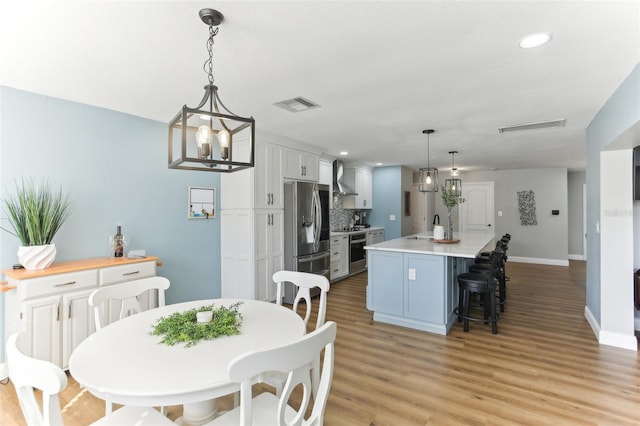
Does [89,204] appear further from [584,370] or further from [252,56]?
[584,370]

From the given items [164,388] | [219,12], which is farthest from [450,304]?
[219,12]

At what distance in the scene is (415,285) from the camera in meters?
3.72

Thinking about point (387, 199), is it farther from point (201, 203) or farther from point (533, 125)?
point (201, 203)

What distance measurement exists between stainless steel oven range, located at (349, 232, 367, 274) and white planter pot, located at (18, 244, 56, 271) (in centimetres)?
472

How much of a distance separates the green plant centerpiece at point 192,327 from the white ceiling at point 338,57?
1.62 m

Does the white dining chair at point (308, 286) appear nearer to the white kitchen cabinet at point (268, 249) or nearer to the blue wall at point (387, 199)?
the white kitchen cabinet at point (268, 249)

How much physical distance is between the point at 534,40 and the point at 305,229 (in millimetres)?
3543

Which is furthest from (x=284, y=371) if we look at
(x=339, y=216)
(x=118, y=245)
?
(x=339, y=216)

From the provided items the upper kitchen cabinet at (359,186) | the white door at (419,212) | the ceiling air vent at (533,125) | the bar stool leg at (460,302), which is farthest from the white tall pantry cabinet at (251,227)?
the white door at (419,212)

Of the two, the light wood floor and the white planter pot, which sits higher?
the white planter pot

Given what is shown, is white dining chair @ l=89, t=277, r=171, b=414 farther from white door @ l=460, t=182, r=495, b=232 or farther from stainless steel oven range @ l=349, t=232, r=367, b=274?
white door @ l=460, t=182, r=495, b=232

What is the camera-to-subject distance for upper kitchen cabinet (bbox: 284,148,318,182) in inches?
187

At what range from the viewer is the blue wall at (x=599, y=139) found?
241 centimetres

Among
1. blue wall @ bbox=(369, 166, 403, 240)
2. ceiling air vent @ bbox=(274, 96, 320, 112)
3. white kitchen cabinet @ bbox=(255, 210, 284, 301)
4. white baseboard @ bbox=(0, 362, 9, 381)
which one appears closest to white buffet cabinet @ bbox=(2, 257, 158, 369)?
white baseboard @ bbox=(0, 362, 9, 381)
